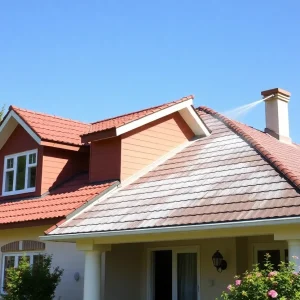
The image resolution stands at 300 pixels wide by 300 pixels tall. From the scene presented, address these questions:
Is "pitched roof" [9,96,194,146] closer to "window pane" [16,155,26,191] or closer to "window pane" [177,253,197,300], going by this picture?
"window pane" [16,155,26,191]

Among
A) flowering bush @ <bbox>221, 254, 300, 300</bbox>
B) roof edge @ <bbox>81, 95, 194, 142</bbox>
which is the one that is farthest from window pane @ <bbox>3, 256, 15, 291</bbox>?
flowering bush @ <bbox>221, 254, 300, 300</bbox>

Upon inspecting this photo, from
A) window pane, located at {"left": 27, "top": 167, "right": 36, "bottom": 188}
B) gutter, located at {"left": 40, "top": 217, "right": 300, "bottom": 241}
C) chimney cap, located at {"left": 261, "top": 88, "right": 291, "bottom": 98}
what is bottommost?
gutter, located at {"left": 40, "top": 217, "right": 300, "bottom": 241}

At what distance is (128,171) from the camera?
15547 mm

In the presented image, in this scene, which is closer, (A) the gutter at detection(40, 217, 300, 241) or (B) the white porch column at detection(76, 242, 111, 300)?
(A) the gutter at detection(40, 217, 300, 241)

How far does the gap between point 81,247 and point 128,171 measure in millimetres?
3058

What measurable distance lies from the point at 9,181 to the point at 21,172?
0.68 m

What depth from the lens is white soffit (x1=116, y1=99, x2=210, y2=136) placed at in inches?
625

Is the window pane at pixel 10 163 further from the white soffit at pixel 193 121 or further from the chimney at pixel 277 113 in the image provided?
the chimney at pixel 277 113

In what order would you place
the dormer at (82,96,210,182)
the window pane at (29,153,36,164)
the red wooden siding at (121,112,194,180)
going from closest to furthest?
1. the dormer at (82,96,210,182)
2. the red wooden siding at (121,112,194,180)
3. the window pane at (29,153,36,164)

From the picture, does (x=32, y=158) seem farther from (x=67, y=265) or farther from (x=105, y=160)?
(x=67, y=265)

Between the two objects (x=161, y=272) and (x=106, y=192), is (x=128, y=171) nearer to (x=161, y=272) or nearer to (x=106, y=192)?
(x=106, y=192)

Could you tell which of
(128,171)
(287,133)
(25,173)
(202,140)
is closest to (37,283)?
(128,171)

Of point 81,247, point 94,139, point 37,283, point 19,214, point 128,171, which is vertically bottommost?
point 37,283

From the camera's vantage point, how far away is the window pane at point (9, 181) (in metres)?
18.6
